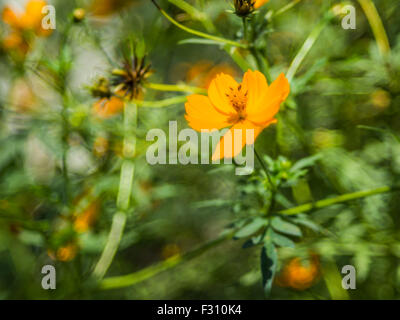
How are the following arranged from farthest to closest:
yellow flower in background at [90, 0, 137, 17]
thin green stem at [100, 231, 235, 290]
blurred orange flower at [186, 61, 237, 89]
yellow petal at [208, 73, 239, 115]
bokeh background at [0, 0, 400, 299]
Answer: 1. yellow flower in background at [90, 0, 137, 17]
2. blurred orange flower at [186, 61, 237, 89]
3. bokeh background at [0, 0, 400, 299]
4. thin green stem at [100, 231, 235, 290]
5. yellow petal at [208, 73, 239, 115]

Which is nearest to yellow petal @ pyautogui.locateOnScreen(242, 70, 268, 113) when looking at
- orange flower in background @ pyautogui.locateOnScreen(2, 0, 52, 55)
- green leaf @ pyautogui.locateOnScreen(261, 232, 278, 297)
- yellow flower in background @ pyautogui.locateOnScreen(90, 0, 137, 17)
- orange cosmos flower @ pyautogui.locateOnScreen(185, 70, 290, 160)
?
orange cosmos flower @ pyautogui.locateOnScreen(185, 70, 290, 160)

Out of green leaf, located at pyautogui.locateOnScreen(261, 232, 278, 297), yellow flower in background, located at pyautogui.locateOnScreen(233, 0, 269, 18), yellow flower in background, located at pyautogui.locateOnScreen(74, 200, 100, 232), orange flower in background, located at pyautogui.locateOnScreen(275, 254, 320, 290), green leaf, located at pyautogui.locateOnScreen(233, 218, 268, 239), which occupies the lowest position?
orange flower in background, located at pyautogui.locateOnScreen(275, 254, 320, 290)

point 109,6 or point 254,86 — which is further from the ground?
point 109,6

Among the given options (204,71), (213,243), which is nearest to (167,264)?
(213,243)

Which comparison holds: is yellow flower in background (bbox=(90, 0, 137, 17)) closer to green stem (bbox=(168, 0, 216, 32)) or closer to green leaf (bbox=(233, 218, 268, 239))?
green stem (bbox=(168, 0, 216, 32))

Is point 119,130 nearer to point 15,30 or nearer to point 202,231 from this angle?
point 15,30

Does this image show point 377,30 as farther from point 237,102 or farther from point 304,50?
point 237,102
